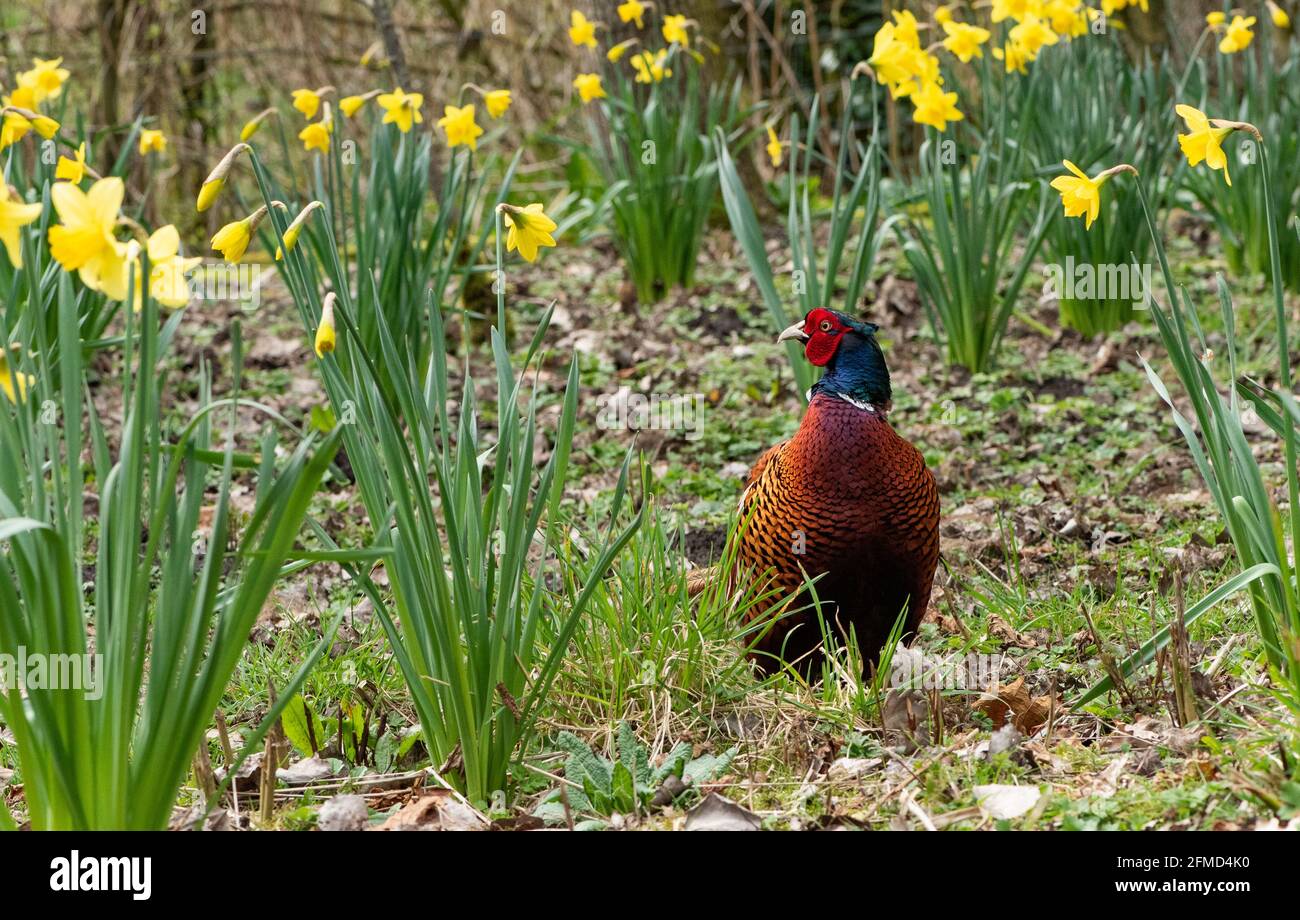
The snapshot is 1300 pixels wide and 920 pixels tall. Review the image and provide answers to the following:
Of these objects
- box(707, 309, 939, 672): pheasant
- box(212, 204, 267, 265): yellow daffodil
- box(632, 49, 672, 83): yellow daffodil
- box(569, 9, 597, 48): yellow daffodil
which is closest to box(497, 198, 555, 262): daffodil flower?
box(212, 204, 267, 265): yellow daffodil

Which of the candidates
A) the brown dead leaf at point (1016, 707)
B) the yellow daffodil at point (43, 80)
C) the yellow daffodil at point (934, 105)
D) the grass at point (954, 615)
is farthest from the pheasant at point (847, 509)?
the yellow daffodil at point (43, 80)

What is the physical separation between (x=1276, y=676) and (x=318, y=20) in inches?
273

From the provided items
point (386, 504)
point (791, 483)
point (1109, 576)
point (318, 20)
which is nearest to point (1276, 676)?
point (791, 483)

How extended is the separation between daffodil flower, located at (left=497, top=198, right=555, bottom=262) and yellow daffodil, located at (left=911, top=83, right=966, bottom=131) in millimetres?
2033

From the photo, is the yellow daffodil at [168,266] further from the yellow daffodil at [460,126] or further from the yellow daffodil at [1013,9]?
the yellow daffodil at [1013,9]

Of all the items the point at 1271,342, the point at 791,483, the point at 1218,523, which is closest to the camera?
the point at 791,483

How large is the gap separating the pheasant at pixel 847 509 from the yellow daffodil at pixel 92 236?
4.09 feet

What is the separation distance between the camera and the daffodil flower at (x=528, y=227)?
74.9 inches

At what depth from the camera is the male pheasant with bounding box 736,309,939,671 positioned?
2.28m

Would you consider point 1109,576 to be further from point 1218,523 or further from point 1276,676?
point 1276,676

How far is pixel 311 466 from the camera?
1472 mm

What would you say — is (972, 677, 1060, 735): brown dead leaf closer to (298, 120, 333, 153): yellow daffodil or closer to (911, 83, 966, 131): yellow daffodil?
(911, 83, 966, 131): yellow daffodil

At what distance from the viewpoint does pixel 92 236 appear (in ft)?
4.54
